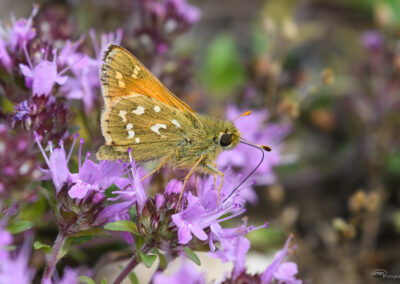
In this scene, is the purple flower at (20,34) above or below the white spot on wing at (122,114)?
above

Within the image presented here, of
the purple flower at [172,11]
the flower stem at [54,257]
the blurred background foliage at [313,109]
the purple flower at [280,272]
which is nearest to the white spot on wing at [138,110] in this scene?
the blurred background foliage at [313,109]

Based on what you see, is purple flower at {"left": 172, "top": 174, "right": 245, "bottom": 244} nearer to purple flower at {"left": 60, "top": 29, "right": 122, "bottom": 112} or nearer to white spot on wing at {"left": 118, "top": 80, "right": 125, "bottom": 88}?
white spot on wing at {"left": 118, "top": 80, "right": 125, "bottom": 88}

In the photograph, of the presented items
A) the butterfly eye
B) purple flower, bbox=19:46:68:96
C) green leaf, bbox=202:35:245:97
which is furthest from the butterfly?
green leaf, bbox=202:35:245:97

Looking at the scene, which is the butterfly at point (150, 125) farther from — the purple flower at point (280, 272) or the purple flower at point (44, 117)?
the purple flower at point (280, 272)

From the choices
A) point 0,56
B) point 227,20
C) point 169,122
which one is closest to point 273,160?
point 169,122

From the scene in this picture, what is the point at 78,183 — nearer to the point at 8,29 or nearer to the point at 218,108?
the point at 8,29

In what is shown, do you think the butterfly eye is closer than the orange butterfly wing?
No

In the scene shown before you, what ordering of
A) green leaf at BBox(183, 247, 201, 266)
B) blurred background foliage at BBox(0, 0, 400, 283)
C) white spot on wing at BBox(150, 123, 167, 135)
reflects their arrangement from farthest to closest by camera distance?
blurred background foliage at BBox(0, 0, 400, 283), white spot on wing at BBox(150, 123, 167, 135), green leaf at BBox(183, 247, 201, 266)
